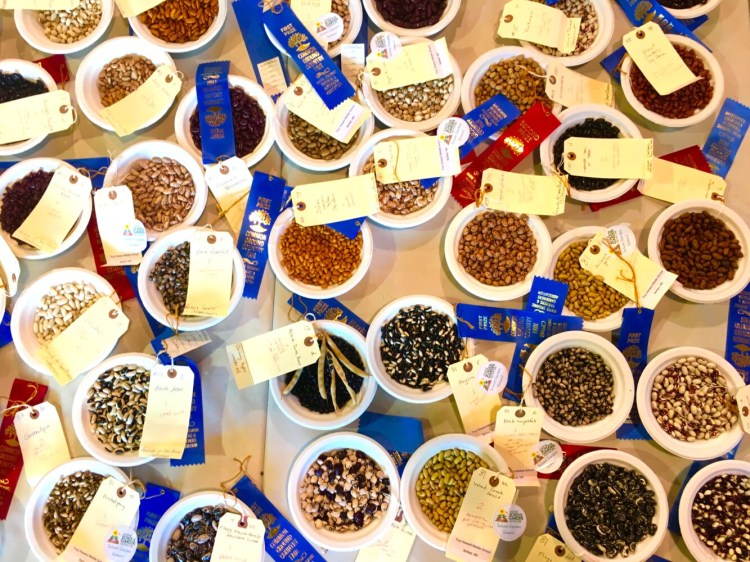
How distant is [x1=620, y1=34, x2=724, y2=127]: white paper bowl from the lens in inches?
69.7

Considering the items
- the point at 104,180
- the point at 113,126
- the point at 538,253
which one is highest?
the point at 113,126

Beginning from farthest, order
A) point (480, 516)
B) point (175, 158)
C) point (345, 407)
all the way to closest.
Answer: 1. point (175, 158)
2. point (345, 407)
3. point (480, 516)

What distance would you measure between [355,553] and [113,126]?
1426 mm

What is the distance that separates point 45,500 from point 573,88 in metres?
1.93

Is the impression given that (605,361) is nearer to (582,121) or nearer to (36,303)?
(582,121)

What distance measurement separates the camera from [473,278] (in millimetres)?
1682

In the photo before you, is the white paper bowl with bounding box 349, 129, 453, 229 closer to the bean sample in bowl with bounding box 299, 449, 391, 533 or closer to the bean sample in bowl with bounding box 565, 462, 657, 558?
the bean sample in bowl with bounding box 299, 449, 391, 533

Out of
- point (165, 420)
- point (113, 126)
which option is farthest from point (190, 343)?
point (113, 126)

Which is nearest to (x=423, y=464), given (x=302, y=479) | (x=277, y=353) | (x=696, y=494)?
(x=302, y=479)

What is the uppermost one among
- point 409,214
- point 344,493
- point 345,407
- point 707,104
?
point 707,104

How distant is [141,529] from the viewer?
1581 millimetres

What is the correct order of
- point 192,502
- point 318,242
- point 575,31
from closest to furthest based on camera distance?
point 192,502 < point 318,242 < point 575,31

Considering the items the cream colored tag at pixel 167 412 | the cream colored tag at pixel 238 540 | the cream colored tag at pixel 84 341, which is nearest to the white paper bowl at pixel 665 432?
the cream colored tag at pixel 238 540

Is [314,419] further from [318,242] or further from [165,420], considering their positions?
[318,242]
